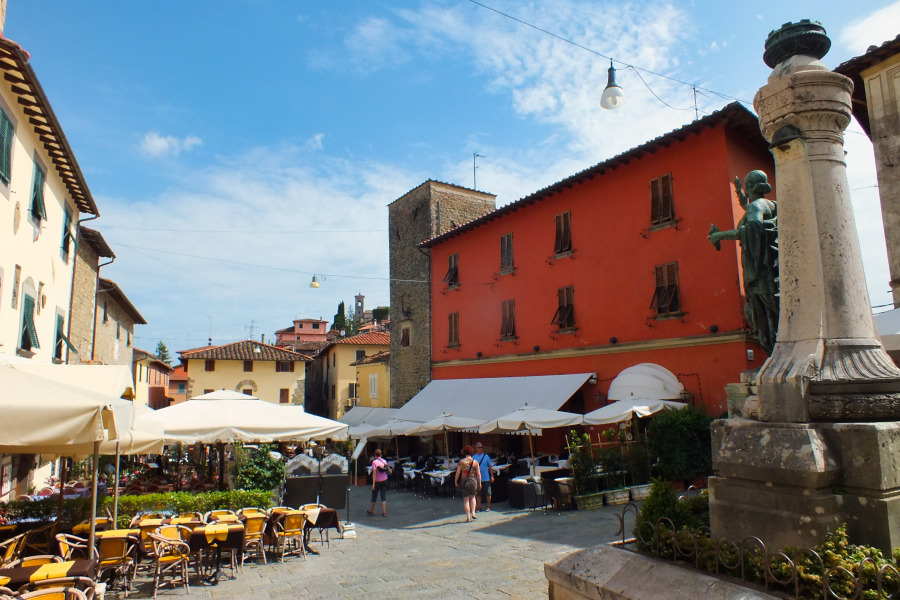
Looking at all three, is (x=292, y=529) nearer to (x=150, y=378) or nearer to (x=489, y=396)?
(x=489, y=396)

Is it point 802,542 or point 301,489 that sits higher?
point 802,542

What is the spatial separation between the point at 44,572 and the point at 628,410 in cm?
1082

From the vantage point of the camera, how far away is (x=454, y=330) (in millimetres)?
23141

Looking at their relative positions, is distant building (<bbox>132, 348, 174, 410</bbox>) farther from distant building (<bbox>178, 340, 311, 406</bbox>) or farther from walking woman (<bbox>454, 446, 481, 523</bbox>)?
walking woman (<bbox>454, 446, 481, 523</bbox>)

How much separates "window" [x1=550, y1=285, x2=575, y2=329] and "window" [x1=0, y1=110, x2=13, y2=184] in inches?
542

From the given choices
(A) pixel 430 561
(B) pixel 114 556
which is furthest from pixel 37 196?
(A) pixel 430 561

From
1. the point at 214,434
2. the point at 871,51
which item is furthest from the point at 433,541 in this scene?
the point at 871,51

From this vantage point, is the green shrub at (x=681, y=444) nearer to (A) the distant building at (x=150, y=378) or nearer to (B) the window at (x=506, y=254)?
(B) the window at (x=506, y=254)

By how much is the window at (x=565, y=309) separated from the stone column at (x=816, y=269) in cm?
1368

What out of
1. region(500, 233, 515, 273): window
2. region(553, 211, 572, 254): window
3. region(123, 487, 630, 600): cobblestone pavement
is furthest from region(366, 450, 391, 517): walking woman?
region(500, 233, 515, 273): window

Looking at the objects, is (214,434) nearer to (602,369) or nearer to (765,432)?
(765,432)

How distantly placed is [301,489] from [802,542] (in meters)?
8.98

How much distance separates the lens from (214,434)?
30.2 feet

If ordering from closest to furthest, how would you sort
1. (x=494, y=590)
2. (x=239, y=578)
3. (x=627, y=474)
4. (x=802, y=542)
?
(x=802, y=542), (x=494, y=590), (x=239, y=578), (x=627, y=474)
